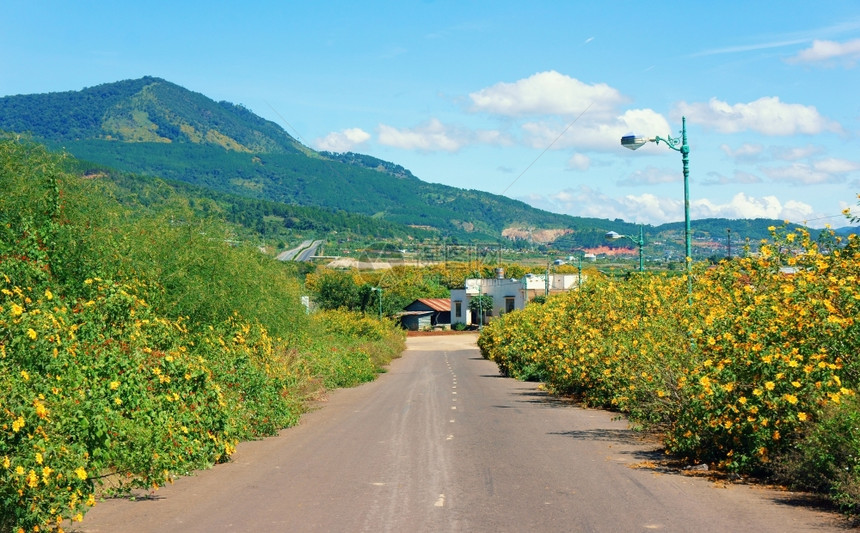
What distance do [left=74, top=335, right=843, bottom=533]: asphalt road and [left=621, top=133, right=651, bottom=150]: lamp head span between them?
6037 mm

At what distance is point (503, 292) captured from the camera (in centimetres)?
11844

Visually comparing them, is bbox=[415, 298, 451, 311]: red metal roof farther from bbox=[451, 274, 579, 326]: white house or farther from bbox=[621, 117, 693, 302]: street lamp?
bbox=[621, 117, 693, 302]: street lamp


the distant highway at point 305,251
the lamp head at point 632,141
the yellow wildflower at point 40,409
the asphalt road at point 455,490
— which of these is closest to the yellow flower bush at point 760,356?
the asphalt road at point 455,490

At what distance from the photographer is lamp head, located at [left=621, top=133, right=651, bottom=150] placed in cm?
1945

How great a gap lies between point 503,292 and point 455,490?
108 metres

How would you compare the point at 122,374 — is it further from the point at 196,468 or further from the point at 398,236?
the point at 398,236

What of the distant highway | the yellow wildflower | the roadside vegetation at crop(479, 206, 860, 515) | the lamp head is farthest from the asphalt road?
the distant highway

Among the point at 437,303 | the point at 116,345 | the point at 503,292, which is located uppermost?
the point at 116,345

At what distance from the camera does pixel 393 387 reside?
33.3 m

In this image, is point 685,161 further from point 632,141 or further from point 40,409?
point 40,409

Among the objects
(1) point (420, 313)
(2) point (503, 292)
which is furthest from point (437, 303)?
(2) point (503, 292)

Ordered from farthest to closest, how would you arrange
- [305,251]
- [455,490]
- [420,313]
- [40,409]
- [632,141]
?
[305,251] → [420,313] → [632,141] → [455,490] → [40,409]

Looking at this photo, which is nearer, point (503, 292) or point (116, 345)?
point (116, 345)

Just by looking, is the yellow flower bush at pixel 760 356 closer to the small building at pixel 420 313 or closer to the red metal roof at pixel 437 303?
the small building at pixel 420 313
